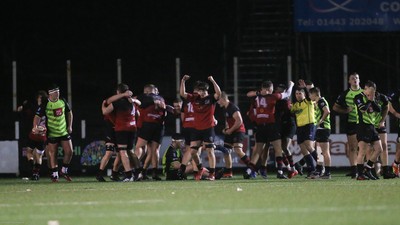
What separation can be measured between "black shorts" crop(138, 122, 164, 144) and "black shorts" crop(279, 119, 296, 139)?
272 cm

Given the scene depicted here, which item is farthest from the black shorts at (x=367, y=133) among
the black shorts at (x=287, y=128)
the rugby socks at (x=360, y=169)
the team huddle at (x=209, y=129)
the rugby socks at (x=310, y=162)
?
the black shorts at (x=287, y=128)

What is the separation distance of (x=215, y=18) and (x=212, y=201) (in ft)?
72.2

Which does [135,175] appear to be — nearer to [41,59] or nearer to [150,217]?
[150,217]

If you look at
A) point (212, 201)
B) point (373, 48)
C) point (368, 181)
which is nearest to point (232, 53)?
point (373, 48)

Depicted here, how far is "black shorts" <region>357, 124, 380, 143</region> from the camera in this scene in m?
19.7

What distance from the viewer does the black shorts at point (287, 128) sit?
74.9ft

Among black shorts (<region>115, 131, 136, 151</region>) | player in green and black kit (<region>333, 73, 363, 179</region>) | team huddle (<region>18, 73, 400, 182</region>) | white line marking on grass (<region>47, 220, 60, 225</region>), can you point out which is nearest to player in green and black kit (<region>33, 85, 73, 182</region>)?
team huddle (<region>18, 73, 400, 182</region>)

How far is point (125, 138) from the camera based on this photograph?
71.7ft

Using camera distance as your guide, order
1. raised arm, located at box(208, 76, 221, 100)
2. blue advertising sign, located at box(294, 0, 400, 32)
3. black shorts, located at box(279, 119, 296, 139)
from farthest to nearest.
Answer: blue advertising sign, located at box(294, 0, 400, 32), black shorts, located at box(279, 119, 296, 139), raised arm, located at box(208, 76, 221, 100)

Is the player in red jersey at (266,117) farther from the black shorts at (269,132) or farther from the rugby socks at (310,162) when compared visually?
the rugby socks at (310,162)

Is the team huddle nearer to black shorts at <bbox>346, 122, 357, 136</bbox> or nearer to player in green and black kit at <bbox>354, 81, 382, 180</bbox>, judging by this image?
black shorts at <bbox>346, 122, 357, 136</bbox>

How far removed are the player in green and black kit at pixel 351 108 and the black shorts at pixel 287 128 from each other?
139 cm

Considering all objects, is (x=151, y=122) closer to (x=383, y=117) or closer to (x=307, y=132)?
(x=307, y=132)

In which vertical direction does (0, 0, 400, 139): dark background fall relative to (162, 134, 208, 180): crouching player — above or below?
above
